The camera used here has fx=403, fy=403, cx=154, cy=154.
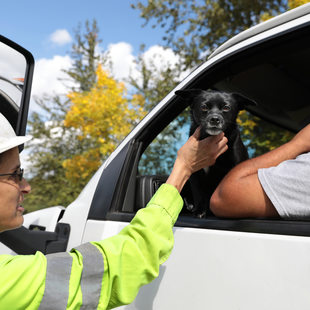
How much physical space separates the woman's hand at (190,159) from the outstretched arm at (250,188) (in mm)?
144

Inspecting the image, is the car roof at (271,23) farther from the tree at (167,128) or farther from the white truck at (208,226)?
the tree at (167,128)

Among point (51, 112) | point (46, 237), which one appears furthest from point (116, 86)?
point (46, 237)

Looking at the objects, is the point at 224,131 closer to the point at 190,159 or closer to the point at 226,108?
the point at 226,108

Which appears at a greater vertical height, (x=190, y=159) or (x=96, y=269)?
(x=190, y=159)

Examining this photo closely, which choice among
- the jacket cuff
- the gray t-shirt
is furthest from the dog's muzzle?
the jacket cuff

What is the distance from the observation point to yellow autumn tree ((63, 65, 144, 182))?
14.4 m

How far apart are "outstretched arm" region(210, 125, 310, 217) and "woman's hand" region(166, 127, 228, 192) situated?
144mm

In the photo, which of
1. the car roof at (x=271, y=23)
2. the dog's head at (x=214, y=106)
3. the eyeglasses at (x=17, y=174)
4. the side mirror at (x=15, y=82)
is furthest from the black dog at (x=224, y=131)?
the eyeglasses at (x=17, y=174)

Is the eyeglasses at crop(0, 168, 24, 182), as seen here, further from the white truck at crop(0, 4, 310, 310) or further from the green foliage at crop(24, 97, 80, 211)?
the green foliage at crop(24, 97, 80, 211)

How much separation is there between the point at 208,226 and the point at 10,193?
0.81m

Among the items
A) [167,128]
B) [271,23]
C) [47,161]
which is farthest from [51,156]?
[271,23]

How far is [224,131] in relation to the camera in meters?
2.46

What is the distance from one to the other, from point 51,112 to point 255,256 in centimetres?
2474

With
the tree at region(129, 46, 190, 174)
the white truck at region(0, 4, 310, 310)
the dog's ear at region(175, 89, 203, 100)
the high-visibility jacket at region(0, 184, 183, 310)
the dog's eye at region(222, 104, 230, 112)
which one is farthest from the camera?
the tree at region(129, 46, 190, 174)
